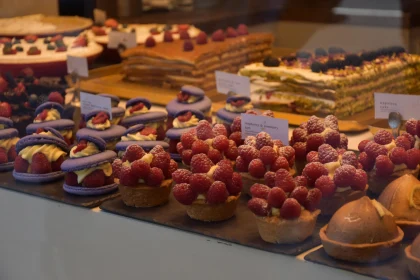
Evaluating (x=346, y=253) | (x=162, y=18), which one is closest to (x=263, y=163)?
(x=346, y=253)

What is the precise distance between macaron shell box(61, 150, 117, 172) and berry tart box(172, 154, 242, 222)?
0.33 metres

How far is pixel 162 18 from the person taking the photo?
4367mm

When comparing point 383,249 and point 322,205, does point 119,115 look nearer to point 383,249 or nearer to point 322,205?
point 322,205

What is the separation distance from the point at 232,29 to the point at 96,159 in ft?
6.66

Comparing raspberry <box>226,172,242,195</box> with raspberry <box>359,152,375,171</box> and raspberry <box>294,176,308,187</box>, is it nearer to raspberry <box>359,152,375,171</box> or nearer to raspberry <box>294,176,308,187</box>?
raspberry <box>294,176,308,187</box>

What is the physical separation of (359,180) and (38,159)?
3.46 feet

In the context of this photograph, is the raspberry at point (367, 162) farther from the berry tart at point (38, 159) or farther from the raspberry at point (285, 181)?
the berry tart at point (38, 159)

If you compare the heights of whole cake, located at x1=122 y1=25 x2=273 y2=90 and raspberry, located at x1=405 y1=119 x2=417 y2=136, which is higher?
whole cake, located at x1=122 y1=25 x2=273 y2=90

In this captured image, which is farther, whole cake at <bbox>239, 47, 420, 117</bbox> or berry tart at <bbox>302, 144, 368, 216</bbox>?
whole cake at <bbox>239, 47, 420, 117</bbox>

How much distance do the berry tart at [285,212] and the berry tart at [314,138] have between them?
0.36 meters

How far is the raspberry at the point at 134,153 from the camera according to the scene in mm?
2186

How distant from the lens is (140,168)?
7.04ft

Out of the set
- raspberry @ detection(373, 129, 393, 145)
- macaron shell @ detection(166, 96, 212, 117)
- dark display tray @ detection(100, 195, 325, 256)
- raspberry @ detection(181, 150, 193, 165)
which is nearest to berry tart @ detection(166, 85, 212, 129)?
macaron shell @ detection(166, 96, 212, 117)

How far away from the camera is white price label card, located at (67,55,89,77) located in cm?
346
